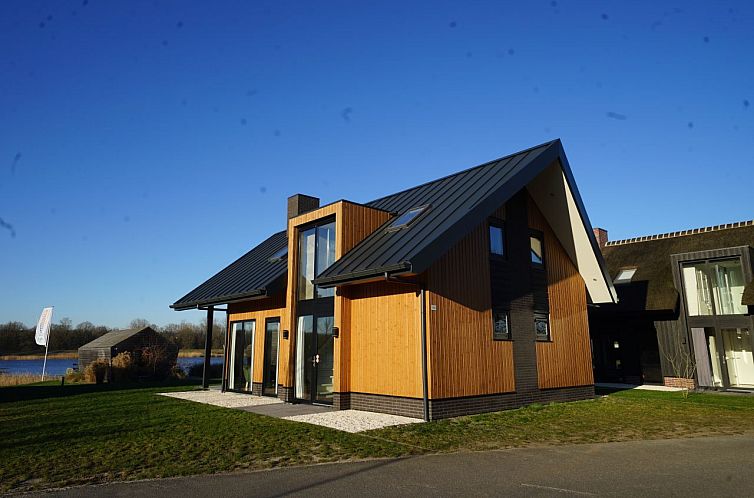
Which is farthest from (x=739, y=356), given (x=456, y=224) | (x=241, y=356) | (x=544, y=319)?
(x=241, y=356)

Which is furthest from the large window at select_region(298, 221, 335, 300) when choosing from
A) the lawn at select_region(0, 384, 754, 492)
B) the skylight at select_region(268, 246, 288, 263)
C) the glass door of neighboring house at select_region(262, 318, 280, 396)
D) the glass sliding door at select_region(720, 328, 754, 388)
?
the glass sliding door at select_region(720, 328, 754, 388)

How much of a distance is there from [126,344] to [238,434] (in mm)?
23698

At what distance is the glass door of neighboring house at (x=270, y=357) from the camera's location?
52.9ft

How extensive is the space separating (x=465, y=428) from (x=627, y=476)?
12.9 feet

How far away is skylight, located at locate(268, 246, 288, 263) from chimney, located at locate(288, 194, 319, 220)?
4.13ft

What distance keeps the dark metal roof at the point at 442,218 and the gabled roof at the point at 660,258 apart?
9.06 metres

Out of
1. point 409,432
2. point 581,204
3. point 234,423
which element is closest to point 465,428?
point 409,432

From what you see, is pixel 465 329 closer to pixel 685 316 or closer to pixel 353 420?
pixel 353 420

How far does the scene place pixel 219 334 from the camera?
57.3 metres

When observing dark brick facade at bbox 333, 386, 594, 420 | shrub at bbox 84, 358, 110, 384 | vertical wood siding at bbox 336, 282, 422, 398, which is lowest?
dark brick facade at bbox 333, 386, 594, 420

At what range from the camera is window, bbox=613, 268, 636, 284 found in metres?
21.6

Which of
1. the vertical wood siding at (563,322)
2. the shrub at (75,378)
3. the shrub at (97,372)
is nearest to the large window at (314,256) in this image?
the vertical wood siding at (563,322)

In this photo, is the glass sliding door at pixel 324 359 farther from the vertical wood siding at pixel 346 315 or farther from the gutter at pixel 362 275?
the gutter at pixel 362 275

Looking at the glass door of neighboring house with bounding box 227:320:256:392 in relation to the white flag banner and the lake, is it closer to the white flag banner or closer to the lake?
the lake
